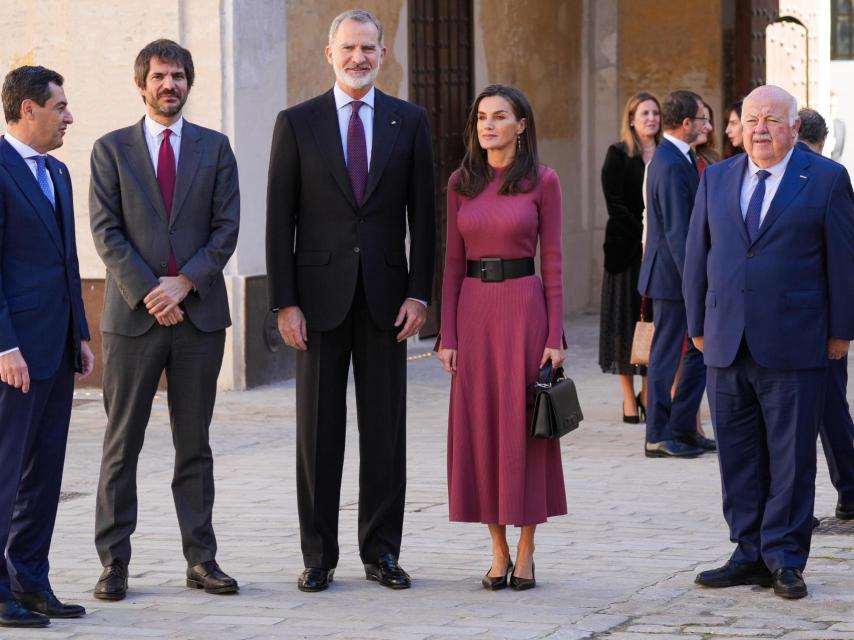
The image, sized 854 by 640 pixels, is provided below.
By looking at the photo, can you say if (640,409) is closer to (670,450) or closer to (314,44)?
(670,450)

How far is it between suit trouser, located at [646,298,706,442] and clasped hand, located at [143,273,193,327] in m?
3.76

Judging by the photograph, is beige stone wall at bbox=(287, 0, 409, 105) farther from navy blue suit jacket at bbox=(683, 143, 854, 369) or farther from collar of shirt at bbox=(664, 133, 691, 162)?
navy blue suit jacket at bbox=(683, 143, 854, 369)

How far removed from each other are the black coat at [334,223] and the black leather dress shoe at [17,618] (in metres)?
1.40

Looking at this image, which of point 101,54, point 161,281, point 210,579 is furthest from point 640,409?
point 161,281

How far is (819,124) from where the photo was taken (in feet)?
27.0

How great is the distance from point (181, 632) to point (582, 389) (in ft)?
22.7

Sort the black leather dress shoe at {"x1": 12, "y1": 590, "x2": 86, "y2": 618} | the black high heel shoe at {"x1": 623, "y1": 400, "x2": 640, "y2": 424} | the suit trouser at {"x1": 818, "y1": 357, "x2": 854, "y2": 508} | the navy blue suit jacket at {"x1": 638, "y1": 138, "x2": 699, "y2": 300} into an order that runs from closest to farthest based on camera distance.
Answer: the black leather dress shoe at {"x1": 12, "y1": 590, "x2": 86, "y2": 618}, the suit trouser at {"x1": 818, "y1": 357, "x2": 854, "y2": 508}, the navy blue suit jacket at {"x1": 638, "y1": 138, "x2": 699, "y2": 300}, the black high heel shoe at {"x1": 623, "y1": 400, "x2": 640, "y2": 424}

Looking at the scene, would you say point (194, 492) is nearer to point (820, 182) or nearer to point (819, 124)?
point (820, 182)

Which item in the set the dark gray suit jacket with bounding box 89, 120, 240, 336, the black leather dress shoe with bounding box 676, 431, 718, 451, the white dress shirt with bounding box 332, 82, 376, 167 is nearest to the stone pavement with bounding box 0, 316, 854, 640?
the black leather dress shoe with bounding box 676, 431, 718, 451

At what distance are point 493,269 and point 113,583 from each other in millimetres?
1747

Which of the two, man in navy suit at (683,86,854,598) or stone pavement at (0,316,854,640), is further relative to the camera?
man in navy suit at (683,86,854,598)

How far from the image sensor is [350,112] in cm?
687

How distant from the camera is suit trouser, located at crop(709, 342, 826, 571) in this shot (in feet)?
21.7

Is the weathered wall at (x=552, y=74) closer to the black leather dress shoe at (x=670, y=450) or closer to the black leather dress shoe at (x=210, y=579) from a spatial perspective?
the black leather dress shoe at (x=670, y=450)
